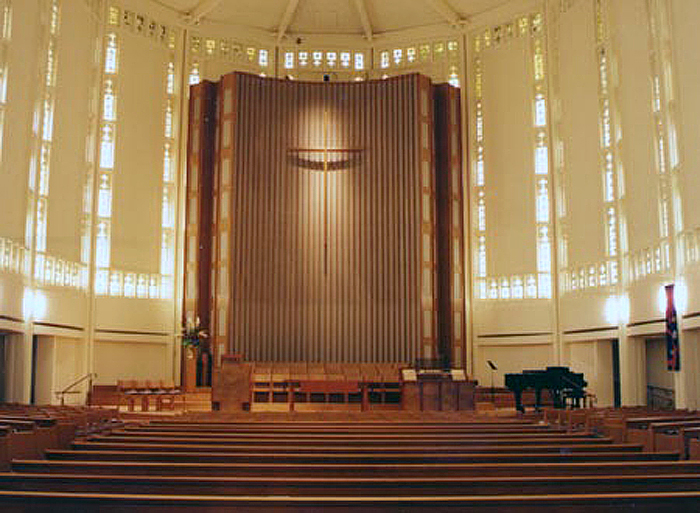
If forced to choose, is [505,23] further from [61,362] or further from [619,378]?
[61,362]

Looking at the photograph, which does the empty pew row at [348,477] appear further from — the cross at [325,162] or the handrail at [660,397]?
the cross at [325,162]

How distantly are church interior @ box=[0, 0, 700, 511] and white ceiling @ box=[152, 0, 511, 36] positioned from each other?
0.10m

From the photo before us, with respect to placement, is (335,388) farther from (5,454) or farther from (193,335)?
(5,454)

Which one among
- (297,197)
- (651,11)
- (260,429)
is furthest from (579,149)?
(260,429)

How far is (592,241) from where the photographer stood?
73.5 feet

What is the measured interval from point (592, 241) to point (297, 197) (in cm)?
930

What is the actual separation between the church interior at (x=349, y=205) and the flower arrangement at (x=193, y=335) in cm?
9

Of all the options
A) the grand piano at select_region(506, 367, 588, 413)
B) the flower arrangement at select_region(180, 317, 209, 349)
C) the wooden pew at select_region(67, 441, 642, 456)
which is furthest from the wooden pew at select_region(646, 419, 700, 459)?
the flower arrangement at select_region(180, 317, 209, 349)

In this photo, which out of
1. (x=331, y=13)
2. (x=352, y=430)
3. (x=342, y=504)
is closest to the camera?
(x=342, y=504)

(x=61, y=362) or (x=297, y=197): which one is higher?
(x=297, y=197)

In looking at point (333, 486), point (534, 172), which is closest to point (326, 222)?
point (534, 172)

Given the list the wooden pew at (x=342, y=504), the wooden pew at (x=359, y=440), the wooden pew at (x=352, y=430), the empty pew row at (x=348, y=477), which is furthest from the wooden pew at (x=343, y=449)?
the wooden pew at (x=342, y=504)

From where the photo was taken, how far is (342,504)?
3648 mm

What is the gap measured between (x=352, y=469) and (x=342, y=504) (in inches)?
52.9
